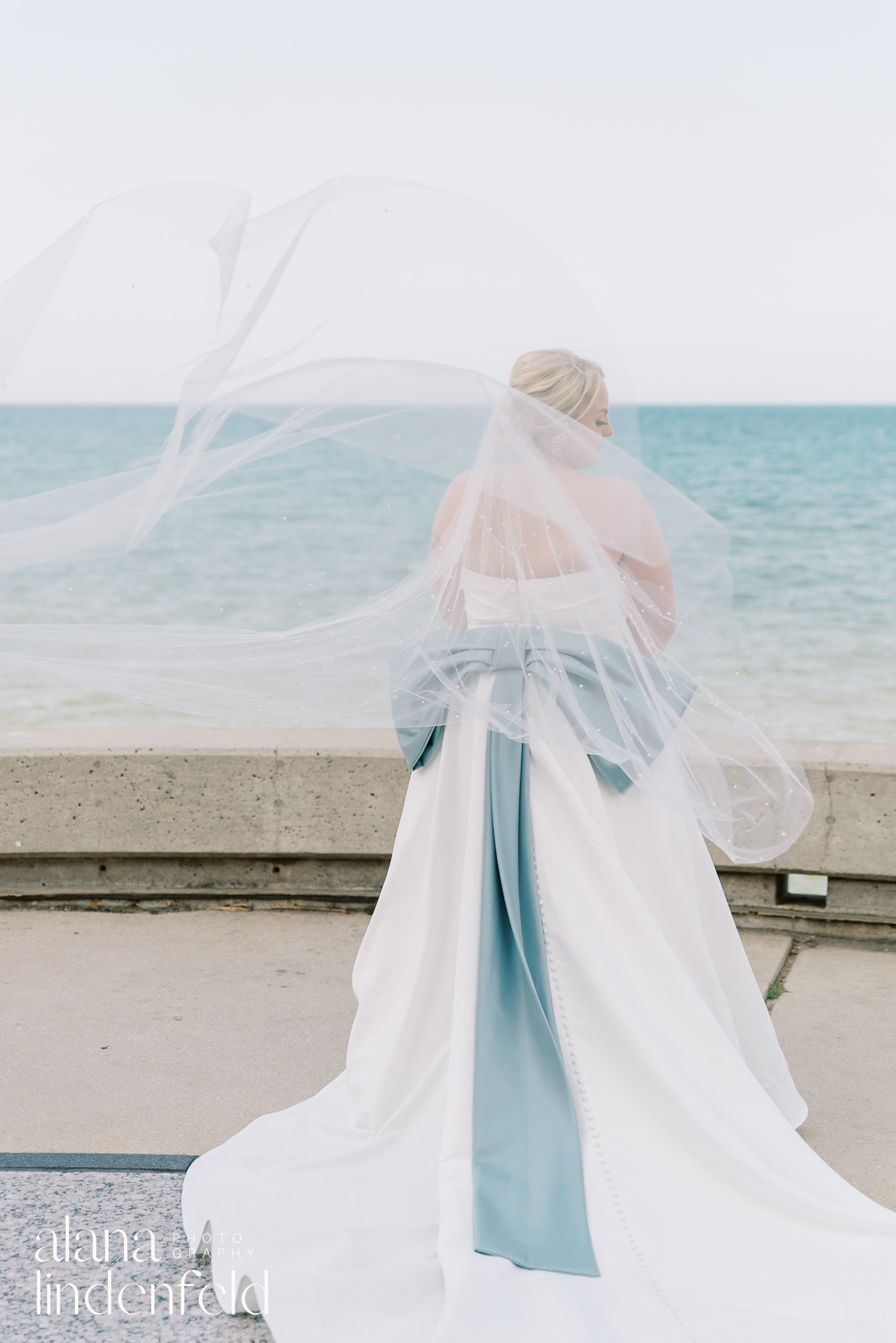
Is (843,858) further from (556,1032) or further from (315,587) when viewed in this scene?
(315,587)

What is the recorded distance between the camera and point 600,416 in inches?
102

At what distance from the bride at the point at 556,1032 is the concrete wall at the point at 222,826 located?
1.76 m

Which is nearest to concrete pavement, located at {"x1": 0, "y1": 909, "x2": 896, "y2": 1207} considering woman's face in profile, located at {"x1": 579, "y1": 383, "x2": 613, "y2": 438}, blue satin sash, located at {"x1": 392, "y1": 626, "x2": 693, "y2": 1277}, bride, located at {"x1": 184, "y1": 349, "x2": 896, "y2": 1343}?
bride, located at {"x1": 184, "y1": 349, "x2": 896, "y2": 1343}

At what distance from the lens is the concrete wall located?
465 centimetres

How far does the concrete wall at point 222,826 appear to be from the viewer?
15.3 feet

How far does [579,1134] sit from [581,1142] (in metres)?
0.02

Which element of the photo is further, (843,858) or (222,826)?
(222,826)

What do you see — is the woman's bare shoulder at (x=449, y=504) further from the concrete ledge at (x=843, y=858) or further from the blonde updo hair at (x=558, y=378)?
the concrete ledge at (x=843, y=858)

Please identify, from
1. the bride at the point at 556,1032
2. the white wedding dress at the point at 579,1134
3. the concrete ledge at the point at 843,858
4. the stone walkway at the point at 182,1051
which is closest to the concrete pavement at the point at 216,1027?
the stone walkway at the point at 182,1051

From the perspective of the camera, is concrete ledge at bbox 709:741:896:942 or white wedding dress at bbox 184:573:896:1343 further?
concrete ledge at bbox 709:741:896:942

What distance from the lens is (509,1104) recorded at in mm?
2518

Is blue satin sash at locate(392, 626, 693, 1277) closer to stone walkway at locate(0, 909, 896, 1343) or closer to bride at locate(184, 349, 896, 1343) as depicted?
bride at locate(184, 349, 896, 1343)

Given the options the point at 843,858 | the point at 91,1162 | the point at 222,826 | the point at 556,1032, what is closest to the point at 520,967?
the point at 556,1032

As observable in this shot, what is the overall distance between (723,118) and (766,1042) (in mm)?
26900
